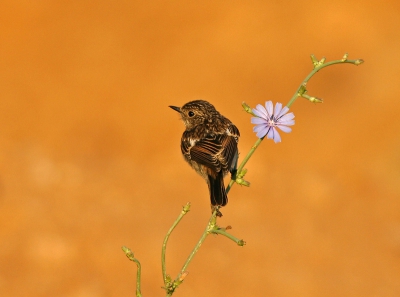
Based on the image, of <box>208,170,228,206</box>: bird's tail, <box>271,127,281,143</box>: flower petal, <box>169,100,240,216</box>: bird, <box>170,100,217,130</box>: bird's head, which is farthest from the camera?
<box>170,100,217,130</box>: bird's head

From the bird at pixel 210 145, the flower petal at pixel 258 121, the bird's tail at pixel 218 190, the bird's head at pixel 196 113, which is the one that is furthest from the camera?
the bird's head at pixel 196 113

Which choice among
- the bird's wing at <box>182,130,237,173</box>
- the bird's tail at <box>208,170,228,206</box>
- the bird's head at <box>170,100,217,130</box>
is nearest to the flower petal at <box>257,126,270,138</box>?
the bird's tail at <box>208,170,228,206</box>

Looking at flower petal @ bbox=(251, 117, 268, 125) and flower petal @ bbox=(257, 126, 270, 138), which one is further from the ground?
flower petal @ bbox=(251, 117, 268, 125)

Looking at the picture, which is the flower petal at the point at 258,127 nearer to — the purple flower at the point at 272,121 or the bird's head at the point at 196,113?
the purple flower at the point at 272,121

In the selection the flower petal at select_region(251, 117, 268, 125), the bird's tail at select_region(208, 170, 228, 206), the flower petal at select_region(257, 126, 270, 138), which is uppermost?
the bird's tail at select_region(208, 170, 228, 206)

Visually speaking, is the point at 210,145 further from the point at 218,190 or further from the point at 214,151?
the point at 218,190

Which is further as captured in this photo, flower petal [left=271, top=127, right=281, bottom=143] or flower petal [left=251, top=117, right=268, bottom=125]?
flower petal [left=251, top=117, right=268, bottom=125]

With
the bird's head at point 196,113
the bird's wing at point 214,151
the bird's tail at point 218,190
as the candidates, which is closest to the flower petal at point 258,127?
the bird's tail at point 218,190

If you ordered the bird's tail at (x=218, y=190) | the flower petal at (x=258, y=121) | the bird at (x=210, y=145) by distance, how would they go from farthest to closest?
the bird at (x=210, y=145) < the bird's tail at (x=218, y=190) < the flower petal at (x=258, y=121)

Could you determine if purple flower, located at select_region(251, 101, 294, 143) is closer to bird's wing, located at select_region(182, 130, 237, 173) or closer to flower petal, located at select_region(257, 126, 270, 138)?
flower petal, located at select_region(257, 126, 270, 138)
